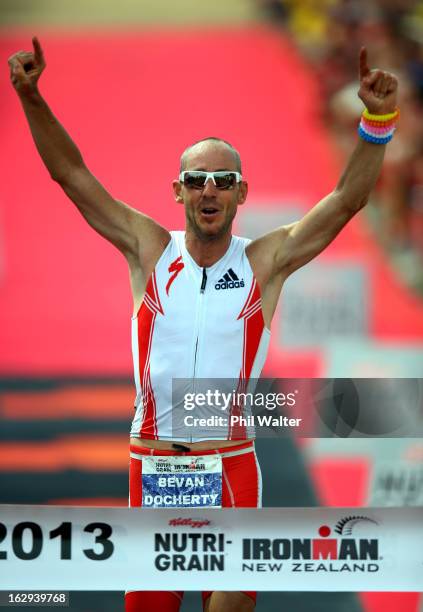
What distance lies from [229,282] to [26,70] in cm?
121

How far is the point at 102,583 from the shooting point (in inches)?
178

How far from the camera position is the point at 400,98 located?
12.0m

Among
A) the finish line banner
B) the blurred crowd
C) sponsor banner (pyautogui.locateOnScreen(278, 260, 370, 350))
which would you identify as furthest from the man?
the blurred crowd

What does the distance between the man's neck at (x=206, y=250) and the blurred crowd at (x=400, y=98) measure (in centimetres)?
746

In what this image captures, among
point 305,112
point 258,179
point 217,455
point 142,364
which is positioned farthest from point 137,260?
point 305,112

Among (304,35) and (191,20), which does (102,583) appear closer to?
(304,35)

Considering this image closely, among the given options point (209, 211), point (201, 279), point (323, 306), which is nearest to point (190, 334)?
point (201, 279)

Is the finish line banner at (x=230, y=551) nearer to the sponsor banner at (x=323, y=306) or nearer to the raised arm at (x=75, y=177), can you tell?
the raised arm at (x=75, y=177)

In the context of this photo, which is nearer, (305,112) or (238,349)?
(238,349)

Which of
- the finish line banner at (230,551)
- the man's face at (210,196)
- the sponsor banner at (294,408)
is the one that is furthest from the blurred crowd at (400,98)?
the finish line banner at (230,551)

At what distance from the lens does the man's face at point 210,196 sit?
15.6 feet

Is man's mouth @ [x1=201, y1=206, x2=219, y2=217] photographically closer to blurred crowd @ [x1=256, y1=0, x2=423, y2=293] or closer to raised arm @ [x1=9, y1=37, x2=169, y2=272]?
raised arm @ [x1=9, y1=37, x2=169, y2=272]

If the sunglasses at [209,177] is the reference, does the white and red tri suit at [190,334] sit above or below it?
below

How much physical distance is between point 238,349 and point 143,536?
0.86 m
